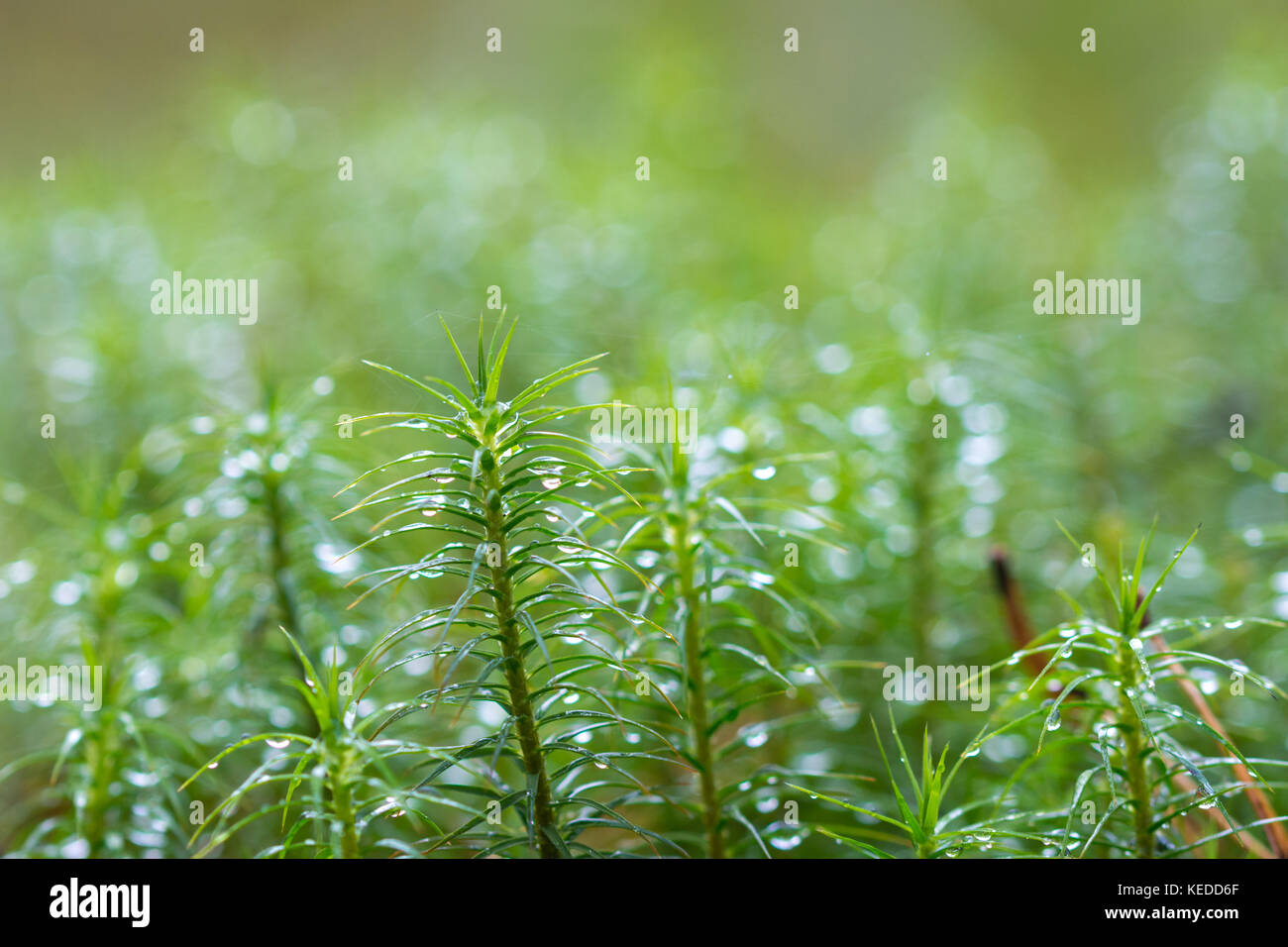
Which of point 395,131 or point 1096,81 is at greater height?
point 1096,81

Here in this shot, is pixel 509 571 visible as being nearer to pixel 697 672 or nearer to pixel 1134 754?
pixel 697 672

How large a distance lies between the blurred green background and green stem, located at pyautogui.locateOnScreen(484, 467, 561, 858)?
0.58ft

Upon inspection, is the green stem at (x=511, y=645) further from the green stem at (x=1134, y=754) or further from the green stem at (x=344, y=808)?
the green stem at (x=1134, y=754)

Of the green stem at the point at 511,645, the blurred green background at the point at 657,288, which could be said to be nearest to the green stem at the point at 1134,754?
the blurred green background at the point at 657,288

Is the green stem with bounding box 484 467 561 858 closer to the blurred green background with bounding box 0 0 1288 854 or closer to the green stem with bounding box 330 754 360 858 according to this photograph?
the green stem with bounding box 330 754 360 858

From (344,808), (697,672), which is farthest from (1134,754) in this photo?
(344,808)

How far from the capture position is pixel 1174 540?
73 cm

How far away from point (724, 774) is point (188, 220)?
1.12m

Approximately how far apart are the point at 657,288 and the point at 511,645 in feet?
2.24

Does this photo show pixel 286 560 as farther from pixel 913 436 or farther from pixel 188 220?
pixel 188 220

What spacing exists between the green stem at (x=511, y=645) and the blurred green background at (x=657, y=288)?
0.18 metres

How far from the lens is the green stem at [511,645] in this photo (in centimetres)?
41

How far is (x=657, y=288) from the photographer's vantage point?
1.02 m

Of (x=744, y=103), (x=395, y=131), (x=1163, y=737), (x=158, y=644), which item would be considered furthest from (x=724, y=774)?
(x=744, y=103)
